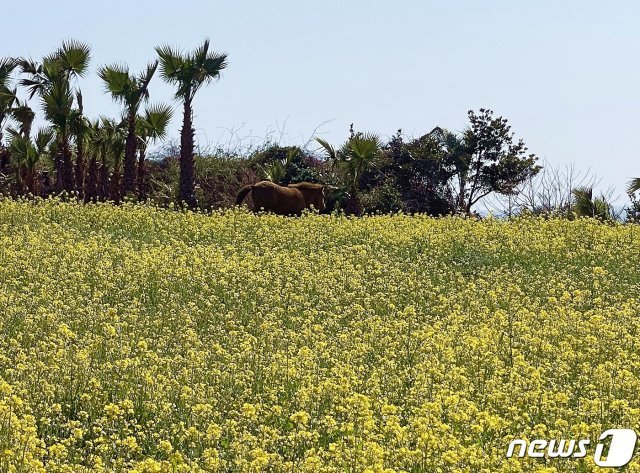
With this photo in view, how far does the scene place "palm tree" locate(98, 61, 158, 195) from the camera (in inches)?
1163

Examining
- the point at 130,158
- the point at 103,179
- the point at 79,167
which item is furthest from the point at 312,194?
the point at 103,179

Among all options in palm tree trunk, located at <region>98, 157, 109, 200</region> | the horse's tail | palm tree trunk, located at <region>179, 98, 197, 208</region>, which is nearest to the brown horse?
the horse's tail

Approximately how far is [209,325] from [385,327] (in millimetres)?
1951

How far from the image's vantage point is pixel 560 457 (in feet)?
23.6

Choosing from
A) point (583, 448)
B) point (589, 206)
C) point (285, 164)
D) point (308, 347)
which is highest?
point (285, 164)

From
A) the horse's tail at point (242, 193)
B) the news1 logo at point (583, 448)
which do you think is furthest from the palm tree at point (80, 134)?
the news1 logo at point (583, 448)

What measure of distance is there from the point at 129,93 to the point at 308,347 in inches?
781

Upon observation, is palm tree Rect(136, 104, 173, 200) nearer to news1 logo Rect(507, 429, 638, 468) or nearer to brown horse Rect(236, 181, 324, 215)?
brown horse Rect(236, 181, 324, 215)

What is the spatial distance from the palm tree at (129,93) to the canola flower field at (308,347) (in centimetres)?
953

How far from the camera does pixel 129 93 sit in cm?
2961

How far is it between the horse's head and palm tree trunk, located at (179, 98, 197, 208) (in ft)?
10.5

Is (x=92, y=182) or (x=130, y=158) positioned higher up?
(x=130, y=158)

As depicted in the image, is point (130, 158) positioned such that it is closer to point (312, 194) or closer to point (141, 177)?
point (141, 177)

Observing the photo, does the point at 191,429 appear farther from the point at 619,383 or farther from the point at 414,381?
the point at 619,383
